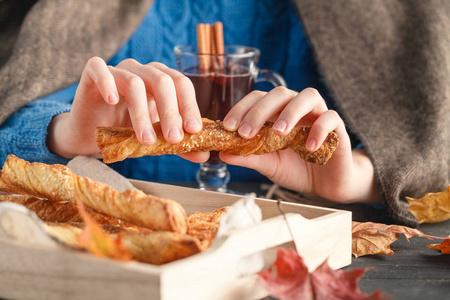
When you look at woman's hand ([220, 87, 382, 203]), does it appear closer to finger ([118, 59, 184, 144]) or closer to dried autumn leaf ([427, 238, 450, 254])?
finger ([118, 59, 184, 144])

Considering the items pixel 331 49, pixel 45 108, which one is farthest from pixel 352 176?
pixel 45 108

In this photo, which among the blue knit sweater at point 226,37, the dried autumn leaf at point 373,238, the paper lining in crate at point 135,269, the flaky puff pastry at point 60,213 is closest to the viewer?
the paper lining in crate at point 135,269

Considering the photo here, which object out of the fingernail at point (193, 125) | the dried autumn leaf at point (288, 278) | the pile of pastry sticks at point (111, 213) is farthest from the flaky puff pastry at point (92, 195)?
the fingernail at point (193, 125)

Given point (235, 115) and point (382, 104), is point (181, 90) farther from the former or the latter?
point (382, 104)

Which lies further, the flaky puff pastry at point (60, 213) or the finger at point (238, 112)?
the finger at point (238, 112)

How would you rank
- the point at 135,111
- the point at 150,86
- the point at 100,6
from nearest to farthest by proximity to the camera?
1. the point at 135,111
2. the point at 150,86
3. the point at 100,6

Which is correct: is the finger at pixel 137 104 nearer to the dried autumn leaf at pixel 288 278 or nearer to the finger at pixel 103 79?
the finger at pixel 103 79

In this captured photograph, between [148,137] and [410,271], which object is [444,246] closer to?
[410,271]
